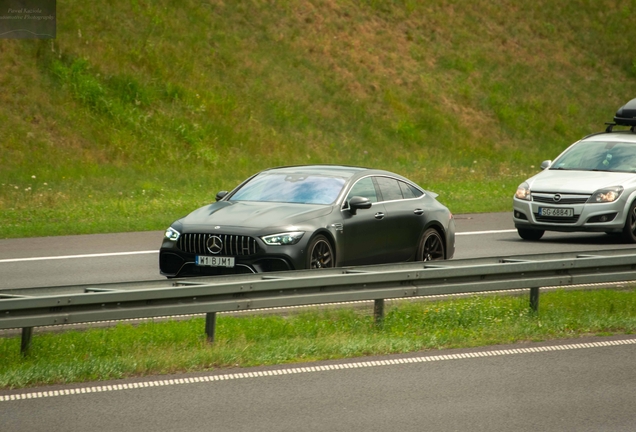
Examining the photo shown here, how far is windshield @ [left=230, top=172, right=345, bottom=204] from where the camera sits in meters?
13.4

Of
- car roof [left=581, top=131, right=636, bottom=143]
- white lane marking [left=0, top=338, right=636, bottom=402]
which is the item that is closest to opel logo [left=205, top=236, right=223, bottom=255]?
white lane marking [left=0, top=338, right=636, bottom=402]

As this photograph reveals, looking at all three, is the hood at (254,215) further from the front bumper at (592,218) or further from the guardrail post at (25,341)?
the front bumper at (592,218)

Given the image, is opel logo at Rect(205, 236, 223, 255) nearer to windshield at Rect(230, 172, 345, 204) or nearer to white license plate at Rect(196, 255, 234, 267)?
white license plate at Rect(196, 255, 234, 267)

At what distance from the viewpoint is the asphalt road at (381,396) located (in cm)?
717

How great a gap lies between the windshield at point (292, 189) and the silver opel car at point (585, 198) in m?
5.80

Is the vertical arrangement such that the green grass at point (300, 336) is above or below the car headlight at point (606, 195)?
below

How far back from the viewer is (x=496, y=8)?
47031mm

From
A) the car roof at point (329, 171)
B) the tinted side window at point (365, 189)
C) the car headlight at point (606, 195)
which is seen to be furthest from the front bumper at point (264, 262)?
the car headlight at point (606, 195)

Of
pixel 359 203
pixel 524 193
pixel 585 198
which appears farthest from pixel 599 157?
pixel 359 203

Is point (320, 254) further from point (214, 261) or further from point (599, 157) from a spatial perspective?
point (599, 157)

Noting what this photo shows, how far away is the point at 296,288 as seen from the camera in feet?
32.0

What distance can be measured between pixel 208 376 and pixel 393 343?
1906mm

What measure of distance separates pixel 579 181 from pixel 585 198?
46cm

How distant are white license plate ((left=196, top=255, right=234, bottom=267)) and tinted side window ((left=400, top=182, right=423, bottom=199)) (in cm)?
330
